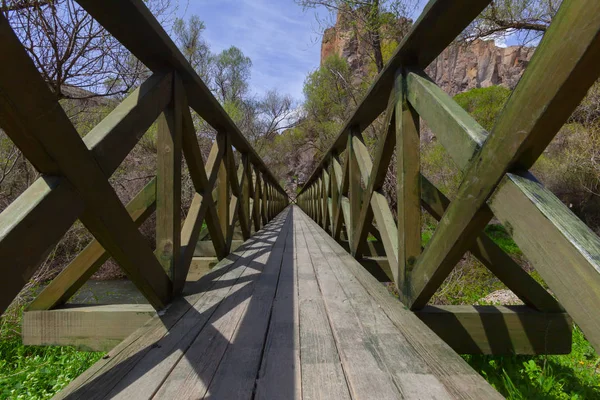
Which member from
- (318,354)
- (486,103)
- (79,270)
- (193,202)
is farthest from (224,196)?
(486,103)

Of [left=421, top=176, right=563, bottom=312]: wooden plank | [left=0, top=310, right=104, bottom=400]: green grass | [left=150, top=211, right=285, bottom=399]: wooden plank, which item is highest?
[left=150, top=211, right=285, bottom=399]: wooden plank

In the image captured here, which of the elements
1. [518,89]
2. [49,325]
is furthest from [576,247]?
[49,325]

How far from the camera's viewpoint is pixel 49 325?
170 cm

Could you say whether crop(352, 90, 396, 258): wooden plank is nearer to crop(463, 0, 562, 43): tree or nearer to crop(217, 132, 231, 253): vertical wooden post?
crop(217, 132, 231, 253): vertical wooden post

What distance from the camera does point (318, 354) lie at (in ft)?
3.72

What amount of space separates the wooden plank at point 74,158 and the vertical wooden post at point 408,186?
111 cm

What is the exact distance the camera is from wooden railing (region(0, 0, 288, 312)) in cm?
83

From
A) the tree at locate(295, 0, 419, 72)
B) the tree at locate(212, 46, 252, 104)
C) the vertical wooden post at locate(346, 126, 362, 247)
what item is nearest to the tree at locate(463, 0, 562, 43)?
the tree at locate(295, 0, 419, 72)

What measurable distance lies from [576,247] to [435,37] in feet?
3.58

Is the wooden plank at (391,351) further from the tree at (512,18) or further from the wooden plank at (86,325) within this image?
the tree at (512,18)

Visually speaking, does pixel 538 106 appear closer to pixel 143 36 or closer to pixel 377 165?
pixel 377 165

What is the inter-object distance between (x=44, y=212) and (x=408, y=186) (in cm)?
132

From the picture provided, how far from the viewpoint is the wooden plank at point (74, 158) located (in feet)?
2.64

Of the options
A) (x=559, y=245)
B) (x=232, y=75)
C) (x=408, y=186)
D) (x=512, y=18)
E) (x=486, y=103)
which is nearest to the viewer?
(x=559, y=245)
